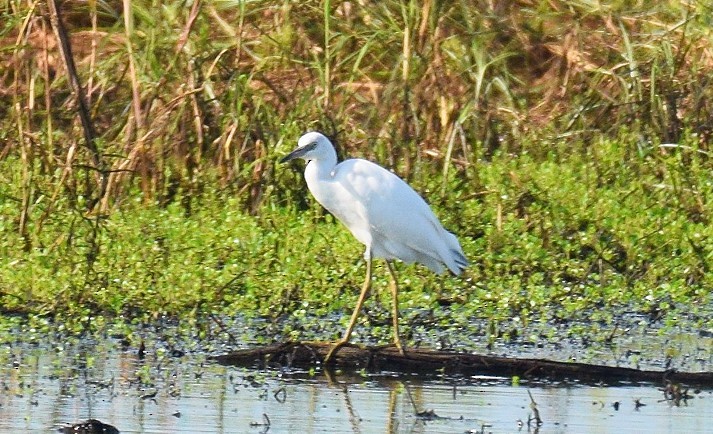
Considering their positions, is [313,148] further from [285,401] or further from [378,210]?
[285,401]

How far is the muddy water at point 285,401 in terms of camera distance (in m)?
5.73

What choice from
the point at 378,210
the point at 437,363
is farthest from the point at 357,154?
the point at 437,363

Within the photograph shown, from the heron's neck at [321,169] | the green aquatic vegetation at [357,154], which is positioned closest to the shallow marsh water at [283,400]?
the green aquatic vegetation at [357,154]

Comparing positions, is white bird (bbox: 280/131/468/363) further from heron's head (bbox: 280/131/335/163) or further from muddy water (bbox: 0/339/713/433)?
muddy water (bbox: 0/339/713/433)

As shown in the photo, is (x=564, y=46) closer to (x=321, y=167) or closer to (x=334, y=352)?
(x=321, y=167)

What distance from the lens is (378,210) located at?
24.4 ft

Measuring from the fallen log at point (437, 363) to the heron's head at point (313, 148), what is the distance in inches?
42.4

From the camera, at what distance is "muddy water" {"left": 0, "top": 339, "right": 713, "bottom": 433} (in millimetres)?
5730

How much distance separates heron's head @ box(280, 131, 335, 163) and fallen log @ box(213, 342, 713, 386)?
108 cm

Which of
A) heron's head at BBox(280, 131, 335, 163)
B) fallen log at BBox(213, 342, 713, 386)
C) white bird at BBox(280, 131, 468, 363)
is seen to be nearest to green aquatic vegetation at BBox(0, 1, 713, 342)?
white bird at BBox(280, 131, 468, 363)

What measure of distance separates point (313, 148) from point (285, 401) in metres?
1.73

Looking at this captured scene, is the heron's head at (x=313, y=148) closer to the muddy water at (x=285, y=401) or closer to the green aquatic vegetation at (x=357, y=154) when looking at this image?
the green aquatic vegetation at (x=357, y=154)

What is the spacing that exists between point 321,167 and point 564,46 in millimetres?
5369

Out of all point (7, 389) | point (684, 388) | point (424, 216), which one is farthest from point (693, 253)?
point (7, 389)
